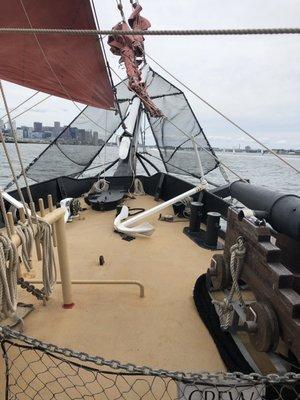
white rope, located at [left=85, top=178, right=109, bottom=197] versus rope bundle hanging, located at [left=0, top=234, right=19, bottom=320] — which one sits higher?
rope bundle hanging, located at [left=0, top=234, right=19, bottom=320]

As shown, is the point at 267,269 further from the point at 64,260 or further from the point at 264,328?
the point at 64,260

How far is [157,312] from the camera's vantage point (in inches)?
113

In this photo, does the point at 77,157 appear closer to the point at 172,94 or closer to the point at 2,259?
the point at 172,94

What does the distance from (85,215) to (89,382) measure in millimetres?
4437

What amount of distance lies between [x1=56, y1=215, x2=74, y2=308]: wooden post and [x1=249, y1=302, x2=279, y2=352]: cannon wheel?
67.8 inches

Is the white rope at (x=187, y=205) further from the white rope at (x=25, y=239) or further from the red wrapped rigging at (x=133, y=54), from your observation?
the white rope at (x=25, y=239)

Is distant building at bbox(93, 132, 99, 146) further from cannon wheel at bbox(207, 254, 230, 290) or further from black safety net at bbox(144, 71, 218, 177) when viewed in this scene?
cannon wheel at bbox(207, 254, 230, 290)

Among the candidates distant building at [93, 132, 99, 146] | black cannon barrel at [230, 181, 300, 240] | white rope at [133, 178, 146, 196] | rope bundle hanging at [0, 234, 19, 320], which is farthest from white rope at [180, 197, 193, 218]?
rope bundle hanging at [0, 234, 19, 320]

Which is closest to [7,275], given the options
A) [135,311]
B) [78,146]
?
[135,311]

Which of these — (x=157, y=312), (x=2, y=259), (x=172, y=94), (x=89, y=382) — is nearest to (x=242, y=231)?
(x=157, y=312)

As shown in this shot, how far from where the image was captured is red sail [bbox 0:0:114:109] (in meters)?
3.72

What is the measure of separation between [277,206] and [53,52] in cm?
416

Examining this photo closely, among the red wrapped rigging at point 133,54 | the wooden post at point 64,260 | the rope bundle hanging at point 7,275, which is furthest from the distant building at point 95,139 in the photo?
the rope bundle hanging at point 7,275

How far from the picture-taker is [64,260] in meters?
2.68
